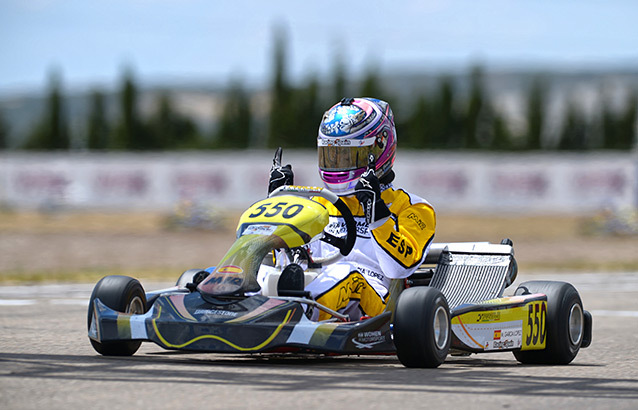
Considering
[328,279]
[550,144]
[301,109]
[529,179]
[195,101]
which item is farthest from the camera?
[195,101]

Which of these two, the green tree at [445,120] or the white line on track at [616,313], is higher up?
the white line on track at [616,313]

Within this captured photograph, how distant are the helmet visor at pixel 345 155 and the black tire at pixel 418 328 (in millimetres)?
1287

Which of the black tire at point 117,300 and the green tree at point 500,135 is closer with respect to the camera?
the black tire at point 117,300

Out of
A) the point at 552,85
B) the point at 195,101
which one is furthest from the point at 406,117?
the point at 195,101

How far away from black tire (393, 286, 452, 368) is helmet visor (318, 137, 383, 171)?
1287 mm

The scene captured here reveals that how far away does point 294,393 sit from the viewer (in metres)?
5.27

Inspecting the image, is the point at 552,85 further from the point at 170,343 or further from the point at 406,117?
the point at 170,343

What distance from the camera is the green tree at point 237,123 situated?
211 ft

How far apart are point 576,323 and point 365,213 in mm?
1868

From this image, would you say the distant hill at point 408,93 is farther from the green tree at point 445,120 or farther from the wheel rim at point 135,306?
the wheel rim at point 135,306

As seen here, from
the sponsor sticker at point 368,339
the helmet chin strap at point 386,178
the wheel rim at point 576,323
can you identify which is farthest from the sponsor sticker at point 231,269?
the wheel rim at point 576,323

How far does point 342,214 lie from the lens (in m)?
7.00

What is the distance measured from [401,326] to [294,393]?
1.20 metres

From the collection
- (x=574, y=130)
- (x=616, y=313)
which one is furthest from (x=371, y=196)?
(x=574, y=130)
